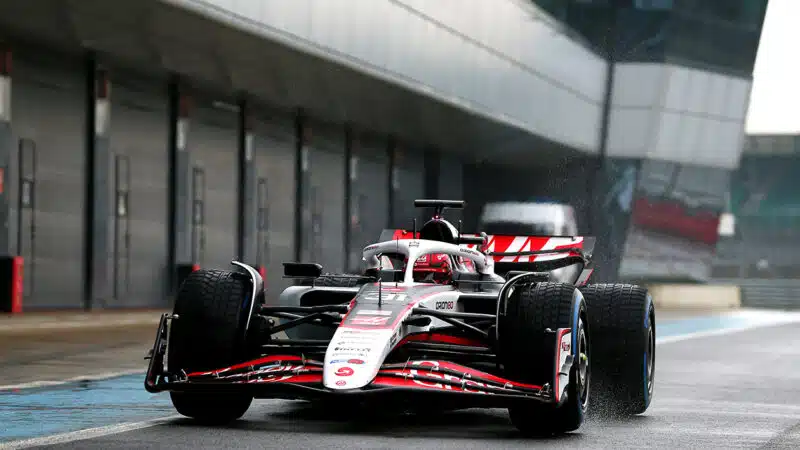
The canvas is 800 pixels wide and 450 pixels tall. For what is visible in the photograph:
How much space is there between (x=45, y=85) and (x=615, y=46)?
29.3 metres

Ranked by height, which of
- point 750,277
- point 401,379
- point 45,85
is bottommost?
point 750,277

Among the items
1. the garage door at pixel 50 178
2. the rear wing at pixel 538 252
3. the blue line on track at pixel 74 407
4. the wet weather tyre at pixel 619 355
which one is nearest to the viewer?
the blue line on track at pixel 74 407

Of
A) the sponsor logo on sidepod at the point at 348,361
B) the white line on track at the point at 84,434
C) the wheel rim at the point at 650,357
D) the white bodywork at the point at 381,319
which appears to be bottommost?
the white line on track at the point at 84,434

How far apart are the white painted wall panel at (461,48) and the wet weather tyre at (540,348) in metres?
15.6

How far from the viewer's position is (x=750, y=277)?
9694cm

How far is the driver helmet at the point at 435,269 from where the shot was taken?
40.0 feet

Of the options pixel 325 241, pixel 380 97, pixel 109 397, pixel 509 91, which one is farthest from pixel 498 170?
pixel 109 397

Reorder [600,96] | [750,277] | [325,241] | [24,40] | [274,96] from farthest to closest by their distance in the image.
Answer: [750,277]
[600,96]
[325,241]
[274,96]
[24,40]

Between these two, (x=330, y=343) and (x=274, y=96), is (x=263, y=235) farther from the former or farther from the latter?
(x=330, y=343)

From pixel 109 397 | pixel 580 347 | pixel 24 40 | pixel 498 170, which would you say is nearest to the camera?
pixel 580 347

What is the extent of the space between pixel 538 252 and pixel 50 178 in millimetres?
15292

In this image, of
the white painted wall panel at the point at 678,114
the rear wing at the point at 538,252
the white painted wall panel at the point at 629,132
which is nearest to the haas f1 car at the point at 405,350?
the rear wing at the point at 538,252

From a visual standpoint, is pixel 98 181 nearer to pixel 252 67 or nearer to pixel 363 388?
pixel 252 67

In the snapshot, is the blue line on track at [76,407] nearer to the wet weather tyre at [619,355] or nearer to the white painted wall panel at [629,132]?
the wet weather tyre at [619,355]
